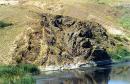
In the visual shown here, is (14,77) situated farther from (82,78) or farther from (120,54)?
(120,54)

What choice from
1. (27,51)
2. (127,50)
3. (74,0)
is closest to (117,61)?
(127,50)

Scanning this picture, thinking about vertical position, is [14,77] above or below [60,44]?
above

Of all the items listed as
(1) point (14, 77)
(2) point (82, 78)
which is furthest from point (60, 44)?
(1) point (14, 77)

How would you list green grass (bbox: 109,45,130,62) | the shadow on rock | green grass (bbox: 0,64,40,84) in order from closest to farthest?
1. green grass (bbox: 0,64,40,84)
2. the shadow on rock
3. green grass (bbox: 109,45,130,62)

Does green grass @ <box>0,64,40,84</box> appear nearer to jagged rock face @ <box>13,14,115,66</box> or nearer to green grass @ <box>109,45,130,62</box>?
jagged rock face @ <box>13,14,115,66</box>

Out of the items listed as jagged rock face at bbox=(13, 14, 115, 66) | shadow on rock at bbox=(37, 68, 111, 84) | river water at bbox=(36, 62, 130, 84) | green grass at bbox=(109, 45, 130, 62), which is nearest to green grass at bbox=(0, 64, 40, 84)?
river water at bbox=(36, 62, 130, 84)
